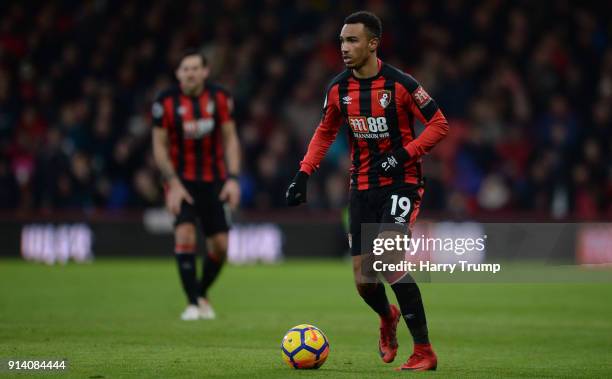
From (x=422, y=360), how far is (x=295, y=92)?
13512 millimetres

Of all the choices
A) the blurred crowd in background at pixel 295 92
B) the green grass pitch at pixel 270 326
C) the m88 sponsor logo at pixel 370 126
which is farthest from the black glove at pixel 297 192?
the blurred crowd in background at pixel 295 92

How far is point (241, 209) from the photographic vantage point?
65.0 ft

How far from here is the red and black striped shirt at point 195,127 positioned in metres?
11.1

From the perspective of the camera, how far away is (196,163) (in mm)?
11234

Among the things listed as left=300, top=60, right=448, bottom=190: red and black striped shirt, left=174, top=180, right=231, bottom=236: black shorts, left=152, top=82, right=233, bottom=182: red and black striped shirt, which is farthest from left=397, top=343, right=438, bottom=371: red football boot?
left=152, top=82, right=233, bottom=182: red and black striped shirt

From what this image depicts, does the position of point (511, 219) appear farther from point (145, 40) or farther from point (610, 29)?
point (145, 40)

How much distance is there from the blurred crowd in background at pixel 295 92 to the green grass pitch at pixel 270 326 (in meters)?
3.00

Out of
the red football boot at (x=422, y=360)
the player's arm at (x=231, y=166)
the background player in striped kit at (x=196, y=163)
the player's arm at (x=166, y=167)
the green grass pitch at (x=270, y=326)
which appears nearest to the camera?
the red football boot at (x=422, y=360)

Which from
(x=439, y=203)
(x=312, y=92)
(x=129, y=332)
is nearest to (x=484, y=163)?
(x=439, y=203)

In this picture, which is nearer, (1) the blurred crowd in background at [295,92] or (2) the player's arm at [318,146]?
(2) the player's arm at [318,146]

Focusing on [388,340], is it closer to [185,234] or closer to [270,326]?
[270,326]

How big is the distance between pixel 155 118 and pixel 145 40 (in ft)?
35.3
